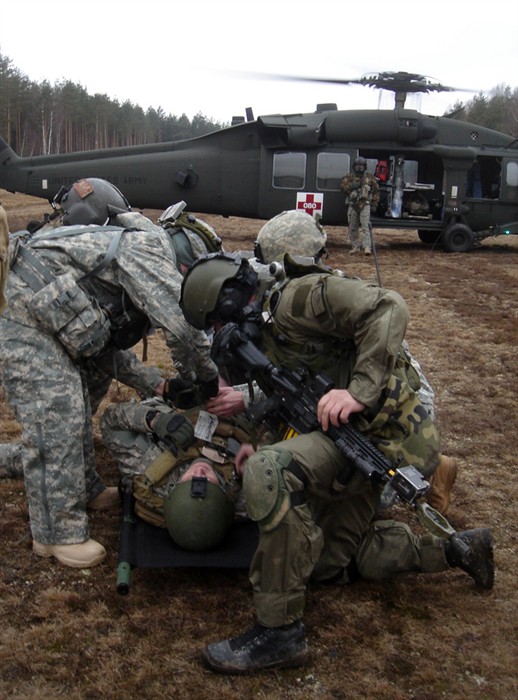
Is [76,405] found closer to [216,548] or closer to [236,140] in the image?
[216,548]

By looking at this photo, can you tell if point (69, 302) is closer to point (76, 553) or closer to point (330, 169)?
point (76, 553)

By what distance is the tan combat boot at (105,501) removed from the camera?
3.96 m

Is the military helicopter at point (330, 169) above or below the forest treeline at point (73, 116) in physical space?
below

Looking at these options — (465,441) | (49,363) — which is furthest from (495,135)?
(49,363)

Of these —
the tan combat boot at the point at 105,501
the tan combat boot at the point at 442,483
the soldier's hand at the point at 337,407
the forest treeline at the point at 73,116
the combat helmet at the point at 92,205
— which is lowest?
the tan combat boot at the point at 105,501

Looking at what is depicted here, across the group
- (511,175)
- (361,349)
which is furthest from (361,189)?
(361,349)

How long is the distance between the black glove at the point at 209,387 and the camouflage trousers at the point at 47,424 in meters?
0.62

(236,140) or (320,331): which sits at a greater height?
(236,140)

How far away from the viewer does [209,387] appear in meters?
3.74

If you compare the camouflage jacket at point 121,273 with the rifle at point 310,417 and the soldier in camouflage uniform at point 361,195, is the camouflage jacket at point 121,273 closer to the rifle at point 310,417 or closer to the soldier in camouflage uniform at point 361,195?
the rifle at point 310,417

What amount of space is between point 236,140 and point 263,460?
11.9 meters

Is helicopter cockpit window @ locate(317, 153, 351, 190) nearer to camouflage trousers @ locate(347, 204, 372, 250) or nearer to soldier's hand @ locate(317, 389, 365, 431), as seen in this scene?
camouflage trousers @ locate(347, 204, 372, 250)

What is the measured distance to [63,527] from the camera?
11.2 feet

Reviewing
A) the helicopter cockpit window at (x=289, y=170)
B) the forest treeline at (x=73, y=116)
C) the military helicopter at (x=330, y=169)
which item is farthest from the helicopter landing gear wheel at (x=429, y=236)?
the forest treeline at (x=73, y=116)
